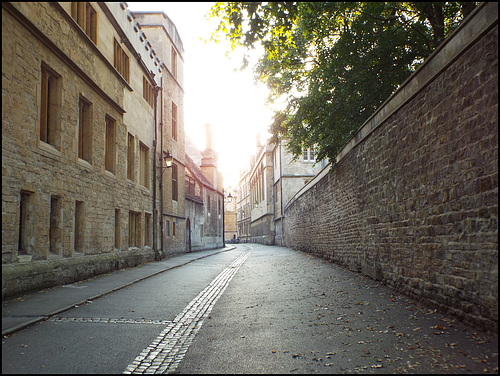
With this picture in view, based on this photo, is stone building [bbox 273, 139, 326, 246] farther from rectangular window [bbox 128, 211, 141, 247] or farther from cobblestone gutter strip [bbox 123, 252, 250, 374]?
cobblestone gutter strip [bbox 123, 252, 250, 374]

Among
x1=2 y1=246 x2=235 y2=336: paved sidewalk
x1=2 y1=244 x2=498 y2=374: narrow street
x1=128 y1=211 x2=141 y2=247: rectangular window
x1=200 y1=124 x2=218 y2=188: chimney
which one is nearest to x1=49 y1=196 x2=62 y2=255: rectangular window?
x1=2 y1=246 x2=235 y2=336: paved sidewalk

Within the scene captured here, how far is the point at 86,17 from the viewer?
11.9 metres

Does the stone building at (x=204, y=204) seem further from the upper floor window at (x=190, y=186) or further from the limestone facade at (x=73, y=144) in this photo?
the limestone facade at (x=73, y=144)

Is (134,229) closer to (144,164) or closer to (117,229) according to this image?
(117,229)

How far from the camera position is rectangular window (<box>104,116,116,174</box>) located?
551 inches

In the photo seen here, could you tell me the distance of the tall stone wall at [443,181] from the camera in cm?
498

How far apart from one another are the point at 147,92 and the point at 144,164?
3.43 m

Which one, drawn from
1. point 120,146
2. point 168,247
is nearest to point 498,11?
point 120,146

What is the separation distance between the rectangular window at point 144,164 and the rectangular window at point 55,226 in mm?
8027

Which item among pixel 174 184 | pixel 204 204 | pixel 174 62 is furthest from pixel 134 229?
pixel 204 204

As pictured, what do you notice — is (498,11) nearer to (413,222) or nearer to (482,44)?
(482,44)

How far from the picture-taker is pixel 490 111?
4930 mm

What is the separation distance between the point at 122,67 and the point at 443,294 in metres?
13.4

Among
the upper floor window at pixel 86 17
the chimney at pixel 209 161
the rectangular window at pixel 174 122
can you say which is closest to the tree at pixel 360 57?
the upper floor window at pixel 86 17
